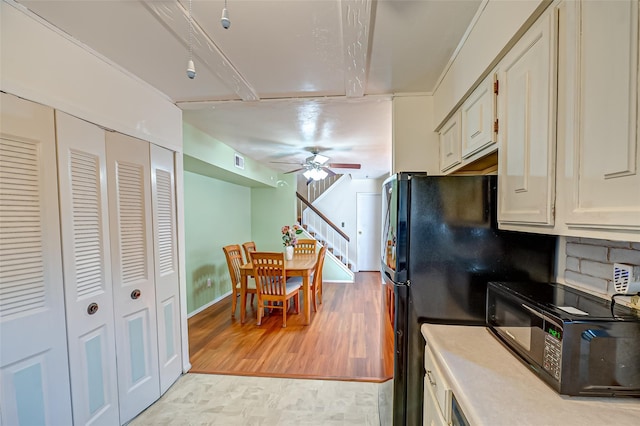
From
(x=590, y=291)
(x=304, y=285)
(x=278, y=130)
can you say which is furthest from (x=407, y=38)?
(x=304, y=285)

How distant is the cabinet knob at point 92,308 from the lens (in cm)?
145

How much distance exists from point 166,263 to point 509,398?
218 centimetres

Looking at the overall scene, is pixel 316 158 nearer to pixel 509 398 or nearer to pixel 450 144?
pixel 450 144

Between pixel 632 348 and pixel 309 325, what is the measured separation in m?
2.97

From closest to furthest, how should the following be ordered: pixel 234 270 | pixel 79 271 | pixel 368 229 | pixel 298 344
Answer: pixel 79 271 < pixel 298 344 < pixel 234 270 < pixel 368 229

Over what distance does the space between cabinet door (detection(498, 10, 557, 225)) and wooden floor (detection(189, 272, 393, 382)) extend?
1108 millimetres

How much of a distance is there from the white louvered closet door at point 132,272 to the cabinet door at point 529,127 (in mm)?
2136

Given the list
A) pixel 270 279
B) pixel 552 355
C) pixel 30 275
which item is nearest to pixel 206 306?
pixel 270 279

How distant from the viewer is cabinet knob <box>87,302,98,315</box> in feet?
4.75

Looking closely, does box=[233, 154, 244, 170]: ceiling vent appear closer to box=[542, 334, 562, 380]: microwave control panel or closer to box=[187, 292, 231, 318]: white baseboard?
box=[187, 292, 231, 318]: white baseboard

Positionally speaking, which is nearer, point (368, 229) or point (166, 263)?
point (166, 263)

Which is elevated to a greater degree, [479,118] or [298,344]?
[479,118]

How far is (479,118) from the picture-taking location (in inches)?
51.3

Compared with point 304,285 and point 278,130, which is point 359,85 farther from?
point 304,285
